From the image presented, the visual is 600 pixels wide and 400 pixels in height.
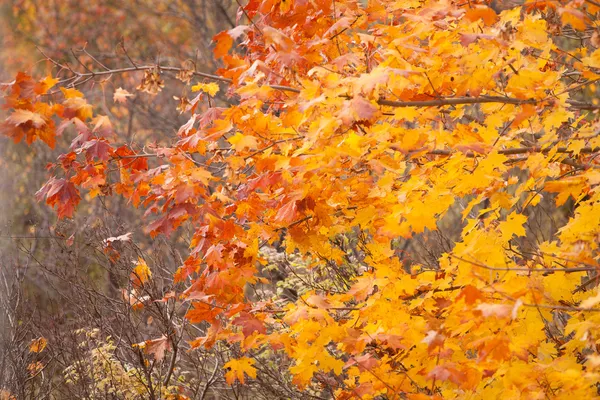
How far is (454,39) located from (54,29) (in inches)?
497

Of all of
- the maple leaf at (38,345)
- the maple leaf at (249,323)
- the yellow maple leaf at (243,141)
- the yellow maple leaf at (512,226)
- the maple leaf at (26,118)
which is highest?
the maple leaf at (26,118)

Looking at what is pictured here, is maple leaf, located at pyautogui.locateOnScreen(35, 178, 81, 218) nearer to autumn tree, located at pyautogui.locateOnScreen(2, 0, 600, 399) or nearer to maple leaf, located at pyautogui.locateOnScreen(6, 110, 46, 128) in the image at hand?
autumn tree, located at pyautogui.locateOnScreen(2, 0, 600, 399)

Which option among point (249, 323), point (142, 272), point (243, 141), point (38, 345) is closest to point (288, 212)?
point (243, 141)

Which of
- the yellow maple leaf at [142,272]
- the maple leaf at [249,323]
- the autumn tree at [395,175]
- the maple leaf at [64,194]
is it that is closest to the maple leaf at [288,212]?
the autumn tree at [395,175]

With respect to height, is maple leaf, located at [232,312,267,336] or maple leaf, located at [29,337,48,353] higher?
maple leaf, located at [232,312,267,336]

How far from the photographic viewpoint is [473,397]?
357 centimetres

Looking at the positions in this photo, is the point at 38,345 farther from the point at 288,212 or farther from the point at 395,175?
the point at 395,175

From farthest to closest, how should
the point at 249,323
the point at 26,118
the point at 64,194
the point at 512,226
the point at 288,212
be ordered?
the point at 249,323 → the point at 64,194 → the point at 288,212 → the point at 512,226 → the point at 26,118

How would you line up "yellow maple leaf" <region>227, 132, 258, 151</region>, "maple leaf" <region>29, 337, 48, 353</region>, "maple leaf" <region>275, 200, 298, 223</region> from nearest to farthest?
"yellow maple leaf" <region>227, 132, 258, 151</region>, "maple leaf" <region>275, 200, 298, 223</region>, "maple leaf" <region>29, 337, 48, 353</region>

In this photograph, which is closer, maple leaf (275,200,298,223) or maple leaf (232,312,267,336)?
maple leaf (275,200,298,223)

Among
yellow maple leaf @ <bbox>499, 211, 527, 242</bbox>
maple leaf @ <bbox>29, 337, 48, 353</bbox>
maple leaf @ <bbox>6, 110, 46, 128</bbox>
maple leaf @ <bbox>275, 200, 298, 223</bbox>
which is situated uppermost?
maple leaf @ <bbox>6, 110, 46, 128</bbox>

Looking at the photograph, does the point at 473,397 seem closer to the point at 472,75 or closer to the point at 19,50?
the point at 472,75

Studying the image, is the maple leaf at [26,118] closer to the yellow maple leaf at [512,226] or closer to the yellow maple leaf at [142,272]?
the yellow maple leaf at [142,272]

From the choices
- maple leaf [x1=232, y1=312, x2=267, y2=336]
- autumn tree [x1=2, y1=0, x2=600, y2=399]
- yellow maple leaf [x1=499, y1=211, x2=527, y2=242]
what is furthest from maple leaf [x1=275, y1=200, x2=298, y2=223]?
yellow maple leaf [x1=499, y1=211, x2=527, y2=242]
